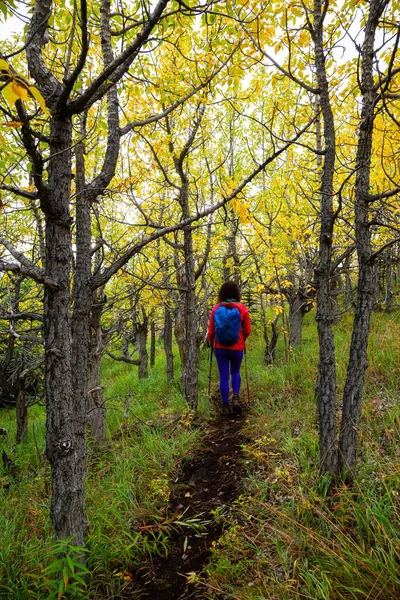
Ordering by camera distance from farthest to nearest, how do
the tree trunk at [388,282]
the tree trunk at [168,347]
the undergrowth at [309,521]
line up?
the tree trunk at [168,347] < the tree trunk at [388,282] < the undergrowth at [309,521]

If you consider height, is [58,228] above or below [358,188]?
below

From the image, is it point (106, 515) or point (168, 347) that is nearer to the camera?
point (106, 515)

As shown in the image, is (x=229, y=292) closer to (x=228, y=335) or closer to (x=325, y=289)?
(x=228, y=335)

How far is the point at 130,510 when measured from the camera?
3254mm

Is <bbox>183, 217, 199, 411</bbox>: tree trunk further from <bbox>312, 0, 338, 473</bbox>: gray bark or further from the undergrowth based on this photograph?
<bbox>312, 0, 338, 473</bbox>: gray bark

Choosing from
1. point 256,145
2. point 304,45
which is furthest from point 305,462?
point 256,145

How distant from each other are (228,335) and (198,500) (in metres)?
2.57

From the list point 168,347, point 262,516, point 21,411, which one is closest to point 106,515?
point 262,516

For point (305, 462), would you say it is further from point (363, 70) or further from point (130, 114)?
point (130, 114)

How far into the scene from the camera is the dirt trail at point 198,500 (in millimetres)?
2529

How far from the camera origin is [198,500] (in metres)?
3.42

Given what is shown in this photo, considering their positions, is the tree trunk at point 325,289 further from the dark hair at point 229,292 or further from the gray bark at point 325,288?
the dark hair at point 229,292

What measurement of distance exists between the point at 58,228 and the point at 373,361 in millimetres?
5259

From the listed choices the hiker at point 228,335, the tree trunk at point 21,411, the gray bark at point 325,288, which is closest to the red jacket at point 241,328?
the hiker at point 228,335
